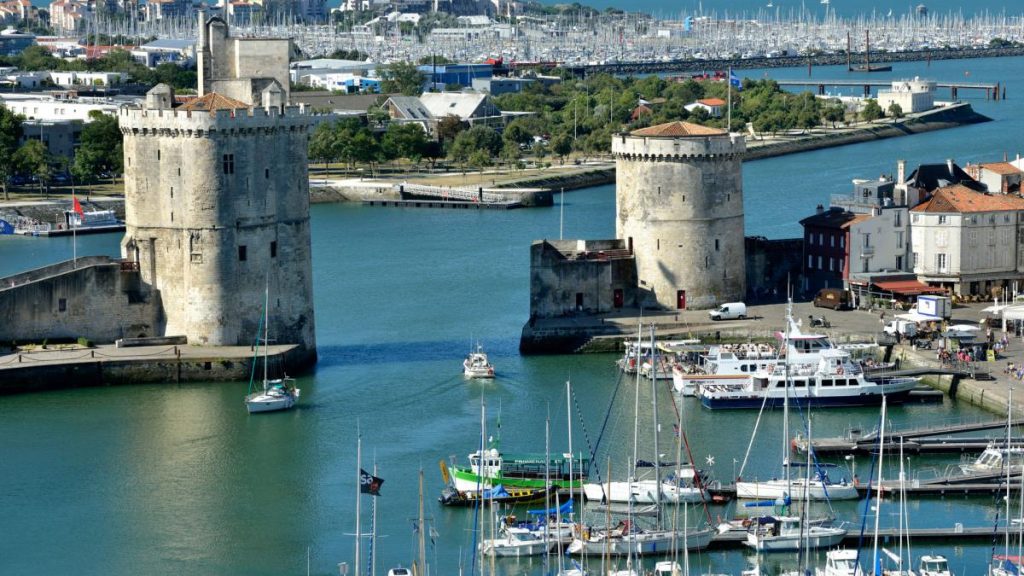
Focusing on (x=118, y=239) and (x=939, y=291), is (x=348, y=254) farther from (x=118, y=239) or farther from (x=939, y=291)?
(x=939, y=291)

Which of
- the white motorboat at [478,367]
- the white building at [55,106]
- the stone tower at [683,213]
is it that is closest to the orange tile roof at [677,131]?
the stone tower at [683,213]

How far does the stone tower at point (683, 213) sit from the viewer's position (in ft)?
166

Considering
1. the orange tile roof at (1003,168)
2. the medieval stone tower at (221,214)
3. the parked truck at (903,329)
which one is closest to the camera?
the medieval stone tower at (221,214)

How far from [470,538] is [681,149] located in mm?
18048

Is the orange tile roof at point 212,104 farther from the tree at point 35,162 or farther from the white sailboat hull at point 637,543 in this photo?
the tree at point 35,162

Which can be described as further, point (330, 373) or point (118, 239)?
point (118, 239)

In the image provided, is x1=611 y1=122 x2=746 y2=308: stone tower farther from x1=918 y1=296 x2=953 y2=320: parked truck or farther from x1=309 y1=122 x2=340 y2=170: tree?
x1=309 y1=122 x2=340 y2=170: tree

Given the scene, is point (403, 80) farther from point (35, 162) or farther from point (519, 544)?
point (519, 544)

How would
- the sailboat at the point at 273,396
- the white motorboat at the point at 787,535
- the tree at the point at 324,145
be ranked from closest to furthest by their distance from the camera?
the white motorboat at the point at 787,535 < the sailboat at the point at 273,396 < the tree at the point at 324,145

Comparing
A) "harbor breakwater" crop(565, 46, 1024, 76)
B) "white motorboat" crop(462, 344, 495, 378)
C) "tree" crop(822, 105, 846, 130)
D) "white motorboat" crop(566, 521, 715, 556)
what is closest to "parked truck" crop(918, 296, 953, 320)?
"white motorboat" crop(462, 344, 495, 378)

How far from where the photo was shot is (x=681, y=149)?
165 ft

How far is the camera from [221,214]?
45.9m

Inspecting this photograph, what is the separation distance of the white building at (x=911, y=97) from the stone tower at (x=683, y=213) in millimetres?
73895

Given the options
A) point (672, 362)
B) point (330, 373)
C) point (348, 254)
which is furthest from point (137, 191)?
point (348, 254)
